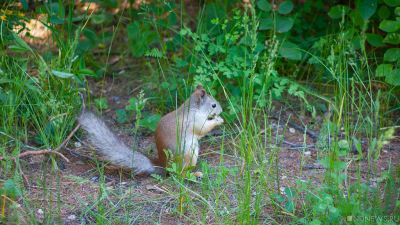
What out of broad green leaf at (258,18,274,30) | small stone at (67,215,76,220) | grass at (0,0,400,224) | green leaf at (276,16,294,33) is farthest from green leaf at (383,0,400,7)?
small stone at (67,215,76,220)

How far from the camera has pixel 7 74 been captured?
3.63m

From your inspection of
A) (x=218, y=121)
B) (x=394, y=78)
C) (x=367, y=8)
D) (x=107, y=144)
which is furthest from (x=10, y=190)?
(x=367, y=8)

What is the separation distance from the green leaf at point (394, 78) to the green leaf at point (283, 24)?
0.69 meters

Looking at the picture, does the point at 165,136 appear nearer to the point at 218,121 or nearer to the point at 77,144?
the point at 218,121

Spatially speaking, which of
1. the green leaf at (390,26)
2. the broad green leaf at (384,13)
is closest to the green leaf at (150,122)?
the green leaf at (390,26)

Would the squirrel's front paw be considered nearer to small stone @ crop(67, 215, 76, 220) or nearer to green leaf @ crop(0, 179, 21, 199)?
small stone @ crop(67, 215, 76, 220)

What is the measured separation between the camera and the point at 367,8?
12.9ft

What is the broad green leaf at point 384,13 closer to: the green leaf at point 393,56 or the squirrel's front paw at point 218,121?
the green leaf at point 393,56

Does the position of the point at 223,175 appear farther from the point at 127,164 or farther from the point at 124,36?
the point at 124,36

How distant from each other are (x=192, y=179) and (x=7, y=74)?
4.31ft

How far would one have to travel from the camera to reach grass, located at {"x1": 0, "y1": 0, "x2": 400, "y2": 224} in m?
2.74

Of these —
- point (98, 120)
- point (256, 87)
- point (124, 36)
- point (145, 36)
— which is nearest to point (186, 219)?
point (98, 120)

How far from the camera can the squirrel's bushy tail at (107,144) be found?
3.25 meters

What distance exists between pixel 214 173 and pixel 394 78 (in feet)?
4.24
